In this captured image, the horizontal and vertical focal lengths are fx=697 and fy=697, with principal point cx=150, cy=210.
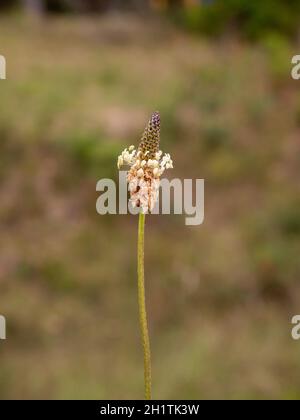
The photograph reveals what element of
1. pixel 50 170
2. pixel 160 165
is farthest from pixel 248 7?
pixel 160 165

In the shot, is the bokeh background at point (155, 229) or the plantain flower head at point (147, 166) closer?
the plantain flower head at point (147, 166)

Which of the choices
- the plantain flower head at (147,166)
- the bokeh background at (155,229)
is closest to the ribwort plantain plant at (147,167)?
the plantain flower head at (147,166)

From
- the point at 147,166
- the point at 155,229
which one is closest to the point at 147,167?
the point at 147,166

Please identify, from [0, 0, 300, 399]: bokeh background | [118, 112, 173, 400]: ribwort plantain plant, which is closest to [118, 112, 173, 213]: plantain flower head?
[118, 112, 173, 400]: ribwort plantain plant

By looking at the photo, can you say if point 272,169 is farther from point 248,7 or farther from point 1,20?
point 1,20

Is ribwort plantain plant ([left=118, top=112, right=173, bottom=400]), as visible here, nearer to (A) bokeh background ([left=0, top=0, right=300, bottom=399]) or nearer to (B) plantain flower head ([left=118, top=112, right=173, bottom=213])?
(B) plantain flower head ([left=118, top=112, right=173, bottom=213])

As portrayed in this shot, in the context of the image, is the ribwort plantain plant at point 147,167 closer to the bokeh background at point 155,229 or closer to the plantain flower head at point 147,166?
the plantain flower head at point 147,166
